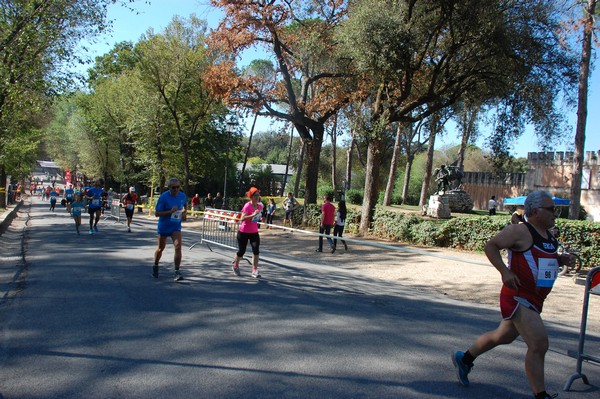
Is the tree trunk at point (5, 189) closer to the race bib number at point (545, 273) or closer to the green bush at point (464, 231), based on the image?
the green bush at point (464, 231)

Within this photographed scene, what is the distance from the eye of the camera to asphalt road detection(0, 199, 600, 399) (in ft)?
13.0

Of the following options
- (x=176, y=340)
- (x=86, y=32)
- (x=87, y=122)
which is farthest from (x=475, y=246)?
(x=87, y=122)

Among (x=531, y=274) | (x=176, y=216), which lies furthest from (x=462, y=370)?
(x=176, y=216)

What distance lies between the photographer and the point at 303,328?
18.7 feet

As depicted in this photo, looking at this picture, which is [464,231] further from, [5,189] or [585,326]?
[5,189]

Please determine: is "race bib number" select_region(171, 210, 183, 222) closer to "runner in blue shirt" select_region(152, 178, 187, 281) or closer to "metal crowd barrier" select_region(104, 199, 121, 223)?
"runner in blue shirt" select_region(152, 178, 187, 281)

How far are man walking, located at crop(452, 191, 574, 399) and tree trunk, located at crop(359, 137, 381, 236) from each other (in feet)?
49.2

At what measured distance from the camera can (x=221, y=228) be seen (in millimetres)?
12836

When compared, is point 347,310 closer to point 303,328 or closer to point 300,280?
point 303,328

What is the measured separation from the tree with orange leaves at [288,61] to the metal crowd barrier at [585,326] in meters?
15.5

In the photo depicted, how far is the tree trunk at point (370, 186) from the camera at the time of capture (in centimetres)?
1891

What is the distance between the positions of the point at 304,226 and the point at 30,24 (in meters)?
13.7

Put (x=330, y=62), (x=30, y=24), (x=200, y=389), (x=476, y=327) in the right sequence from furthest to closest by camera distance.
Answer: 1. (x=330, y=62)
2. (x=30, y=24)
3. (x=476, y=327)
4. (x=200, y=389)

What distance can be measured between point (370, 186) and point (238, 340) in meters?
14.7
